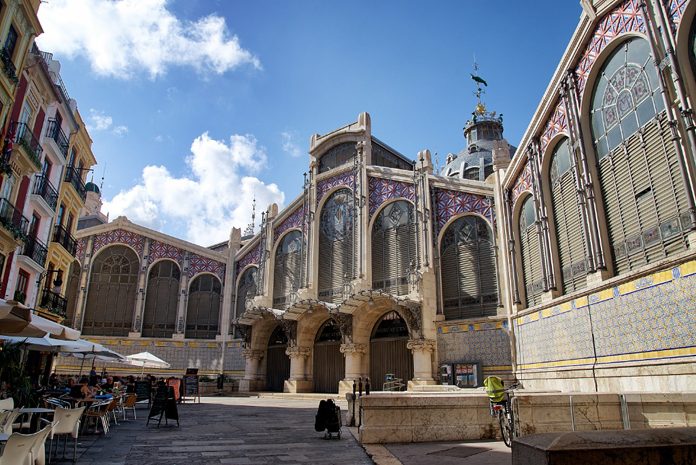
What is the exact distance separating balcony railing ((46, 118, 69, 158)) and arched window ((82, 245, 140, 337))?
49.9ft

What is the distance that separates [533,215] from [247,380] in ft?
68.1

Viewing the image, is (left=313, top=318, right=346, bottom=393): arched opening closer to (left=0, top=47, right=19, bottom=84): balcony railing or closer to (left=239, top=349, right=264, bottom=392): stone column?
(left=239, top=349, right=264, bottom=392): stone column

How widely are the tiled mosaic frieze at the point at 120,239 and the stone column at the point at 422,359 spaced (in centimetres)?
2355

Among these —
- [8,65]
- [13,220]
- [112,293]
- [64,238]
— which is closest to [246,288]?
[112,293]

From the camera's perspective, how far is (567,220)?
17.3m

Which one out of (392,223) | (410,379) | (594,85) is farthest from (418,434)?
(392,223)

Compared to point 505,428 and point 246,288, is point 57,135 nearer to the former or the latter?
point 246,288

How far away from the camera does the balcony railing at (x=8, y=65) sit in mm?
15410

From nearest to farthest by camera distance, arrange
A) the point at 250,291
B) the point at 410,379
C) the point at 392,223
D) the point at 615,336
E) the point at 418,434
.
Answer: the point at 418,434 < the point at 615,336 < the point at 410,379 < the point at 392,223 < the point at 250,291

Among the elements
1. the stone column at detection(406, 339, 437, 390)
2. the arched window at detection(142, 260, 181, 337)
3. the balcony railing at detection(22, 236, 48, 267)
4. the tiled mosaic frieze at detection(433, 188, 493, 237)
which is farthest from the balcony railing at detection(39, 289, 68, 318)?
the tiled mosaic frieze at detection(433, 188, 493, 237)

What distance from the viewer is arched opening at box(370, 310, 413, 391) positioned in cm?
2484

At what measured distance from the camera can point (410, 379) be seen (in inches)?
964

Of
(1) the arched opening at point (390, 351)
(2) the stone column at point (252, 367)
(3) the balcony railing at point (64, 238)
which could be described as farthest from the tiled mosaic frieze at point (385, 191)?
(3) the balcony railing at point (64, 238)

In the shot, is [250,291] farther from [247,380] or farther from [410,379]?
[410,379]
